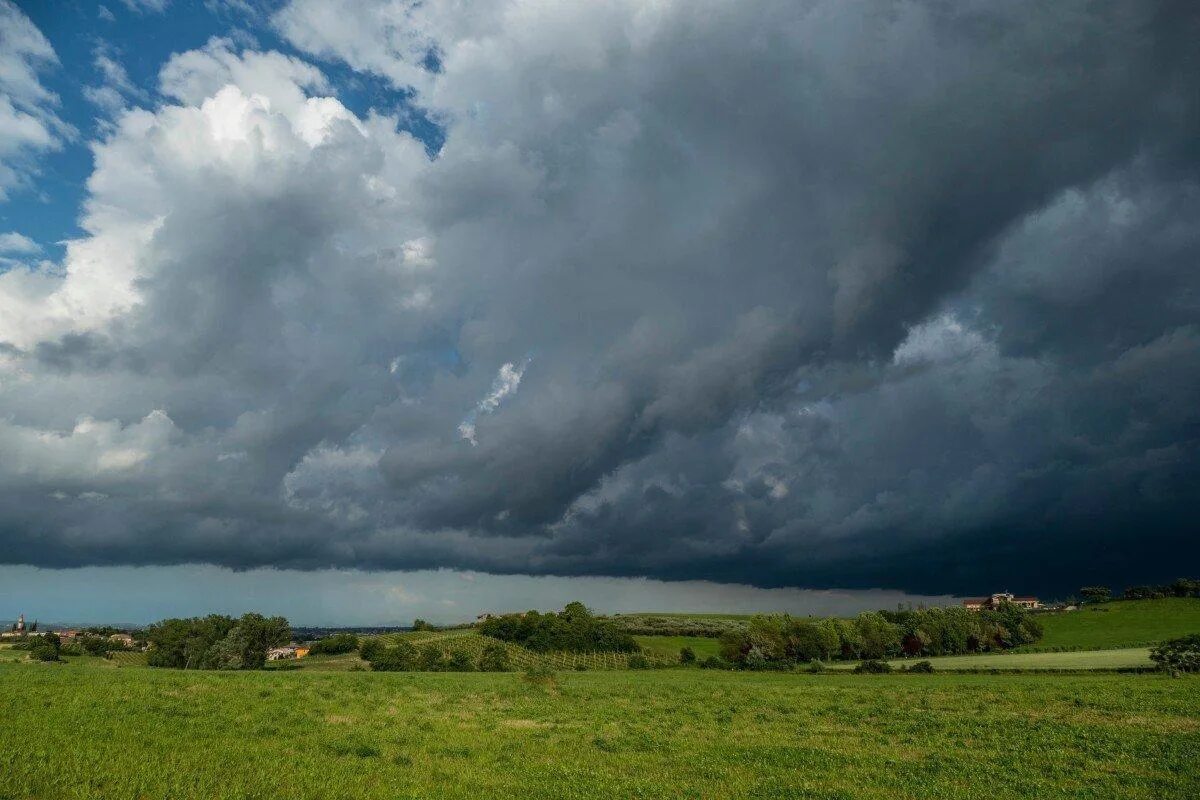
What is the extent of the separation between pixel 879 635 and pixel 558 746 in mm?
149004

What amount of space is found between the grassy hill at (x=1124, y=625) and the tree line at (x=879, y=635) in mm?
9123

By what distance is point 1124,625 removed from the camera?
549ft

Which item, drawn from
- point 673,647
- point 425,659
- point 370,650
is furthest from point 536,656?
point 673,647

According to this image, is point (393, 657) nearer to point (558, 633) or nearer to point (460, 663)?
point (460, 663)

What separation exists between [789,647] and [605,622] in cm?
4797

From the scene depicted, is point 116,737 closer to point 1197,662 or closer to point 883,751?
point 883,751

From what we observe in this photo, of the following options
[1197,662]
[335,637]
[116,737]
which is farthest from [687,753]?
[335,637]

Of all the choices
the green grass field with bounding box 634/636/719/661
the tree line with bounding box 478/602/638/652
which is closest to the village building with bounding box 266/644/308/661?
the tree line with bounding box 478/602/638/652

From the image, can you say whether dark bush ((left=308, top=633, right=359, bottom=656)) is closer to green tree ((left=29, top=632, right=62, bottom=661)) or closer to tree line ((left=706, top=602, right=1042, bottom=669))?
green tree ((left=29, top=632, right=62, bottom=661))

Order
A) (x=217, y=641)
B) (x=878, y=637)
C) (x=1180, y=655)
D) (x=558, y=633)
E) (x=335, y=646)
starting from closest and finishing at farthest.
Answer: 1. (x=1180, y=655)
2. (x=217, y=641)
3. (x=335, y=646)
4. (x=878, y=637)
5. (x=558, y=633)

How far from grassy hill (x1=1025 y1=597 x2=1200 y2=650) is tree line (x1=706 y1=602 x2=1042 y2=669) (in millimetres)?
9123

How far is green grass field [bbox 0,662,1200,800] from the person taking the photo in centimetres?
1920

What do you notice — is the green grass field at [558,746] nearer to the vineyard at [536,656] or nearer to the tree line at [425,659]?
the tree line at [425,659]

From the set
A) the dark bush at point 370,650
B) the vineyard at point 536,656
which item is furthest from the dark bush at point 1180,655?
the dark bush at point 370,650
